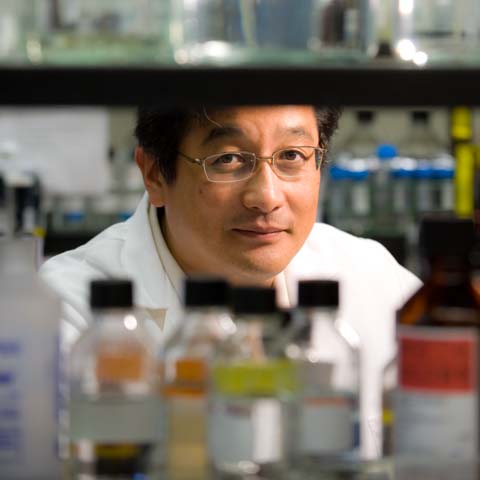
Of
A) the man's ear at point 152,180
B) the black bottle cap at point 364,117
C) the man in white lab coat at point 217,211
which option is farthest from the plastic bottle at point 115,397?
the black bottle cap at point 364,117

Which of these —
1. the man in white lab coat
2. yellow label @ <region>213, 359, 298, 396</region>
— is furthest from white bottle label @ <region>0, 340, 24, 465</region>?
the man in white lab coat

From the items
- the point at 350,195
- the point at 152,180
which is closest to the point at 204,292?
the point at 152,180

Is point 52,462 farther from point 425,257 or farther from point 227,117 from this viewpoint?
point 227,117

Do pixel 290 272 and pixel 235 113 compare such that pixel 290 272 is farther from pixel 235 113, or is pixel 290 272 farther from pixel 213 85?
pixel 213 85

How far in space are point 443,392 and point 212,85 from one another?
35 centimetres

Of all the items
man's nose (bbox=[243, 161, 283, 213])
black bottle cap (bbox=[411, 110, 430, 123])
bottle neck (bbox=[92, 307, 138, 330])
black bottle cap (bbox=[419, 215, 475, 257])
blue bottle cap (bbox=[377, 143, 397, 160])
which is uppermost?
black bottle cap (bbox=[411, 110, 430, 123])

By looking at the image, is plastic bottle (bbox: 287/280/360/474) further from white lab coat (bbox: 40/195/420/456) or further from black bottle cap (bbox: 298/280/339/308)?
white lab coat (bbox: 40/195/420/456)

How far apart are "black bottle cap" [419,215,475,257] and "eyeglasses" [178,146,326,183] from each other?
1.10m

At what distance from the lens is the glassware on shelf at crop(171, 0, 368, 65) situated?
1.10 meters

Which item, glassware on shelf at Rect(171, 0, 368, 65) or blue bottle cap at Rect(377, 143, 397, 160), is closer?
glassware on shelf at Rect(171, 0, 368, 65)

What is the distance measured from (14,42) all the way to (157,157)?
119 cm

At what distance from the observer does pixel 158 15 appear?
1.12 metres

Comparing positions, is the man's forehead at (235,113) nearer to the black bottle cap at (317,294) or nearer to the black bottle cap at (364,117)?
the black bottle cap at (317,294)

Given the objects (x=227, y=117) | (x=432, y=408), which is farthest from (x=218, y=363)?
(x=227, y=117)
